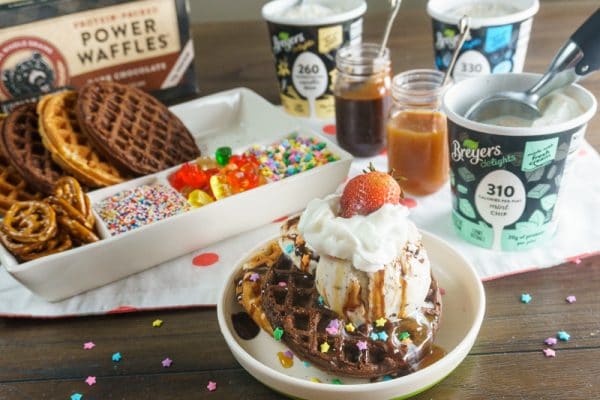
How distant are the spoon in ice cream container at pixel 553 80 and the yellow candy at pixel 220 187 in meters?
0.45

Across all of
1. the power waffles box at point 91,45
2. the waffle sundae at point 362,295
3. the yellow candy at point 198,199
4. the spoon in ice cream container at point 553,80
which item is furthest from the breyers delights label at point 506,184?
the power waffles box at point 91,45

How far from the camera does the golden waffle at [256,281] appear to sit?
87 cm

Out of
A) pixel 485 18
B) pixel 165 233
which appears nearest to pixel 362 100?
pixel 485 18

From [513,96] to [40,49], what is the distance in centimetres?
103

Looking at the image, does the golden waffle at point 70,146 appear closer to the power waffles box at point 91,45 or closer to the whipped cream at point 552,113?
the power waffles box at point 91,45

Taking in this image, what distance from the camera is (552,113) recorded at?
104 centimetres

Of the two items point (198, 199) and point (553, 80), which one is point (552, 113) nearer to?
point (553, 80)

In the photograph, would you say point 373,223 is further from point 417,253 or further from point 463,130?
point 463,130

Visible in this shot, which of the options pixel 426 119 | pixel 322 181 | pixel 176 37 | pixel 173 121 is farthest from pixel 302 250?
pixel 176 37

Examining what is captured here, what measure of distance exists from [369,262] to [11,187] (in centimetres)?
77

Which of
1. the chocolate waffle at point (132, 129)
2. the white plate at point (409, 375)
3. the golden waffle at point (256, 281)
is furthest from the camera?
the chocolate waffle at point (132, 129)

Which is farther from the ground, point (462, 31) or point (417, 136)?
point (462, 31)

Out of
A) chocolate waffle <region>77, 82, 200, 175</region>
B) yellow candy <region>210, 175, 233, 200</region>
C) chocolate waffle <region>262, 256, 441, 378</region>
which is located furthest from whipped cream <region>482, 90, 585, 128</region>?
chocolate waffle <region>77, 82, 200, 175</region>

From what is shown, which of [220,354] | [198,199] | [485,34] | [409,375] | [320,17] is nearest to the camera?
[409,375]
